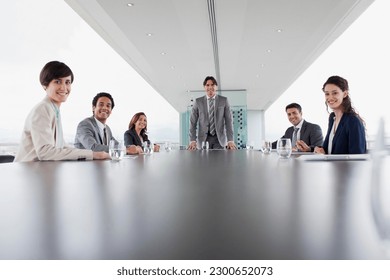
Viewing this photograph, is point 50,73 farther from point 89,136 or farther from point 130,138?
point 130,138

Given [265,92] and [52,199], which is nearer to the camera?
[52,199]

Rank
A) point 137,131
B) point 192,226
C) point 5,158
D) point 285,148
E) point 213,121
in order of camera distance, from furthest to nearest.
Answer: point 137,131, point 213,121, point 5,158, point 285,148, point 192,226

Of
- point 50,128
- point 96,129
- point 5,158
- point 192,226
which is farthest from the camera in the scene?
point 96,129

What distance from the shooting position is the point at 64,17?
412 centimetres

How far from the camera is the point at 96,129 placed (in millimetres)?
2113

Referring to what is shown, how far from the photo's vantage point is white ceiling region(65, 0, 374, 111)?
3613 millimetres

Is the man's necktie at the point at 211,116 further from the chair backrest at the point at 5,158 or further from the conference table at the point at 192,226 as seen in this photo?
the conference table at the point at 192,226

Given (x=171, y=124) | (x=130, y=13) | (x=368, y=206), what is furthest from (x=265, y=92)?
(x=368, y=206)

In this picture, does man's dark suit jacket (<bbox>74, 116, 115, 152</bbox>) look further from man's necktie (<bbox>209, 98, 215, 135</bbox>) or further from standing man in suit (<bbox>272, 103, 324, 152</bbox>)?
standing man in suit (<bbox>272, 103, 324, 152</bbox>)

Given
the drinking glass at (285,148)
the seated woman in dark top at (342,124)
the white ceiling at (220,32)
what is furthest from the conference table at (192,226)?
the white ceiling at (220,32)

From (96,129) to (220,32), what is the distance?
2986 mm

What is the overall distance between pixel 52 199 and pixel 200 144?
286 cm

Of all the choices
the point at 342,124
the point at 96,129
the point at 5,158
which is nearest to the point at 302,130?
the point at 342,124

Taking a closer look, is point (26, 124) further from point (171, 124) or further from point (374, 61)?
point (171, 124)
